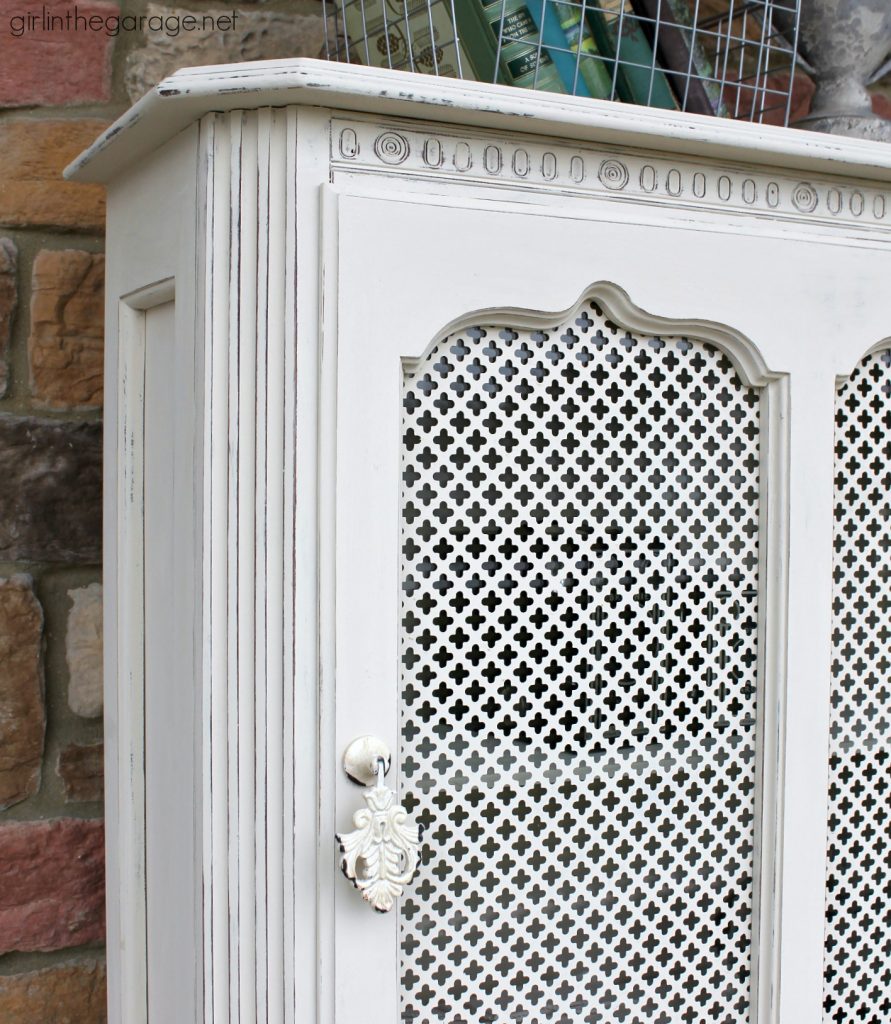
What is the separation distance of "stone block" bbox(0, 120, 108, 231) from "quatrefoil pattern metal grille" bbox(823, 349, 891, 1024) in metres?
0.78

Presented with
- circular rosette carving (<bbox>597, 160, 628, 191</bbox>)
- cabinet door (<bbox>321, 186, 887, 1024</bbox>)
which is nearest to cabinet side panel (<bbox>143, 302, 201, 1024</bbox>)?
cabinet door (<bbox>321, 186, 887, 1024</bbox>)

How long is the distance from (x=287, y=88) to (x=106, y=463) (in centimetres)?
43

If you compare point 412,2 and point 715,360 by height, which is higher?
point 412,2

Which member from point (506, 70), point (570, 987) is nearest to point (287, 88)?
point (506, 70)

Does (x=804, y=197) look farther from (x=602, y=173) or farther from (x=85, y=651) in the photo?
(x=85, y=651)

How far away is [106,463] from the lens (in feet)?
3.30

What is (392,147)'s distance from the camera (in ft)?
2.51

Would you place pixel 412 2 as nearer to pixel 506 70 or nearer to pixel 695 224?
pixel 506 70

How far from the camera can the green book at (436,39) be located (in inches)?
36.3

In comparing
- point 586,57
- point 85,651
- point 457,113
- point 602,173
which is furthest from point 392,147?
point 85,651

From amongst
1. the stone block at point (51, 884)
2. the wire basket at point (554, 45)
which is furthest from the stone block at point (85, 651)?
the wire basket at point (554, 45)

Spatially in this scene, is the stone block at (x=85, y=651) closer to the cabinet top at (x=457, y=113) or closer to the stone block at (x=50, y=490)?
the stone block at (x=50, y=490)

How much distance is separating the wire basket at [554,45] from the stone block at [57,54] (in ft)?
0.99

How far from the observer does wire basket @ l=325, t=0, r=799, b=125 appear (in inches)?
36.4
